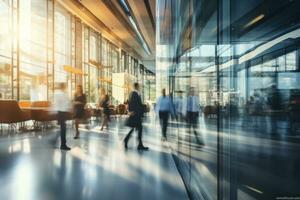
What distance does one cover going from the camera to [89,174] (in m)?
4.88

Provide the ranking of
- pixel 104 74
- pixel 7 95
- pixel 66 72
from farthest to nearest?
pixel 104 74 < pixel 66 72 < pixel 7 95

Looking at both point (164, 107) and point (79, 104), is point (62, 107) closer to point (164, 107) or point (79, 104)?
point (79, 104)

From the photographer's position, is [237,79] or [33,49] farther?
[33,49]

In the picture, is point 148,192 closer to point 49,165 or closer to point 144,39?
point 49,165

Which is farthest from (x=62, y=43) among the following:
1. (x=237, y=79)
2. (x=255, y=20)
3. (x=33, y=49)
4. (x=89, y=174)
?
(x=237, y=79)

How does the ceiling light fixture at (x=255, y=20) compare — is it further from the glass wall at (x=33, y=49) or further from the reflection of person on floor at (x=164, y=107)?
the glass wall at (x=33, y=49)

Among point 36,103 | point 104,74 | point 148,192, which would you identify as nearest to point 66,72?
point 36,103

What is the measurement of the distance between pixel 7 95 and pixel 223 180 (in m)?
12.5

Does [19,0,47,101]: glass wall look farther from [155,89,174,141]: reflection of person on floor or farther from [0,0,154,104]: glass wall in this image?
[155,89,174,141]: reflection of person on floor

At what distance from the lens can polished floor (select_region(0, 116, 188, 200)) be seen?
3805 mm

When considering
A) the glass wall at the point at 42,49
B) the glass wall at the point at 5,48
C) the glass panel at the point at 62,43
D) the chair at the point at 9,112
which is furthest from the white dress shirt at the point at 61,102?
the glass panel at the point at 62,43

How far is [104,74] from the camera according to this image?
24.8 metres

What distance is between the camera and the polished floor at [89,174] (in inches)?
150

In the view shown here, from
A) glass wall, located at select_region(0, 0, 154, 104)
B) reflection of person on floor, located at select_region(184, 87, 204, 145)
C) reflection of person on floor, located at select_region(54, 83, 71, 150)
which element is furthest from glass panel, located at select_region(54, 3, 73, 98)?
reflection of person on floor, located at select_region(184, 87, 204, 145)
